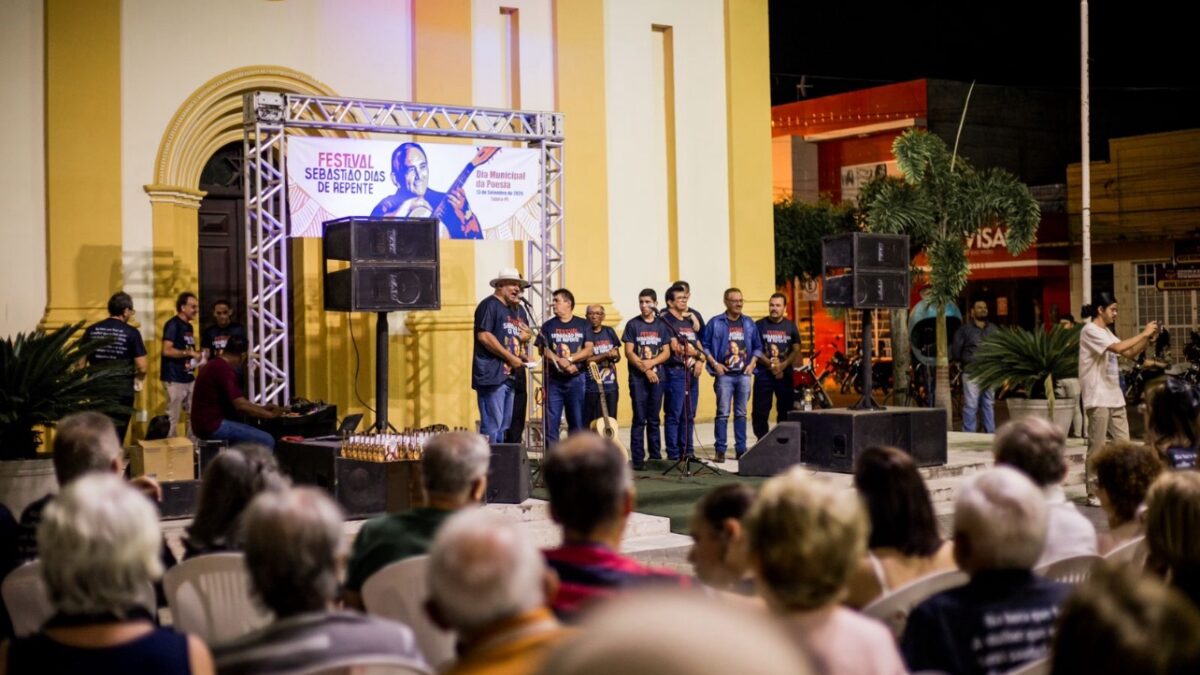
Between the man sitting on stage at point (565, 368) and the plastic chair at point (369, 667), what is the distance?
9.19 metres

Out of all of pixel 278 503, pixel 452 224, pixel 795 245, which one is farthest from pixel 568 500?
pixel 795 245

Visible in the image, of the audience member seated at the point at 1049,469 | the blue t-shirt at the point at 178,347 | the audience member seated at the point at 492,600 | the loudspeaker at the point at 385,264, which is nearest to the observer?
the audience member seated at the point at 492,600

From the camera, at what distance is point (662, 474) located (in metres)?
12.1

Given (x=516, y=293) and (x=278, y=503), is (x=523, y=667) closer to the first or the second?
Result: (x=278, y=503)

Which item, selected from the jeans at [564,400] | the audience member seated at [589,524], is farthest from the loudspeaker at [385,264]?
the audience member seated at [589,524]

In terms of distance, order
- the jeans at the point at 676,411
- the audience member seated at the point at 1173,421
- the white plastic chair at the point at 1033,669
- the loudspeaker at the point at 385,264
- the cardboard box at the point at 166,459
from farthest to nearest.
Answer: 1. the jeans at the point at 676,411
2. the loudspeaker at the point at 385,264
3. the cardboard box at the point at 166,459
4. the audience member seated at the point at 1173,421
5. the white plastic chair at the point at 1033,669

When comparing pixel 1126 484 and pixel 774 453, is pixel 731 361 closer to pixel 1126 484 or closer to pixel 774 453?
pixel 774 453

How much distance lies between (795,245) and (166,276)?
58.6ft

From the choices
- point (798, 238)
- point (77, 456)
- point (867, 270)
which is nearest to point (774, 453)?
point (867, 270)

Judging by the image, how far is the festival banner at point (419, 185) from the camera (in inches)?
516

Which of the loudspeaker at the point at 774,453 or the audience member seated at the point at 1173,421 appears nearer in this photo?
the audience member seated at the point at 1173,421

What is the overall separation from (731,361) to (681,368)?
50cm

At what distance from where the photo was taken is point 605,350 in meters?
12.5

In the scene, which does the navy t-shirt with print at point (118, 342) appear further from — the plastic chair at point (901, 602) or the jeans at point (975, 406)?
the jeans at point (975, 406)
